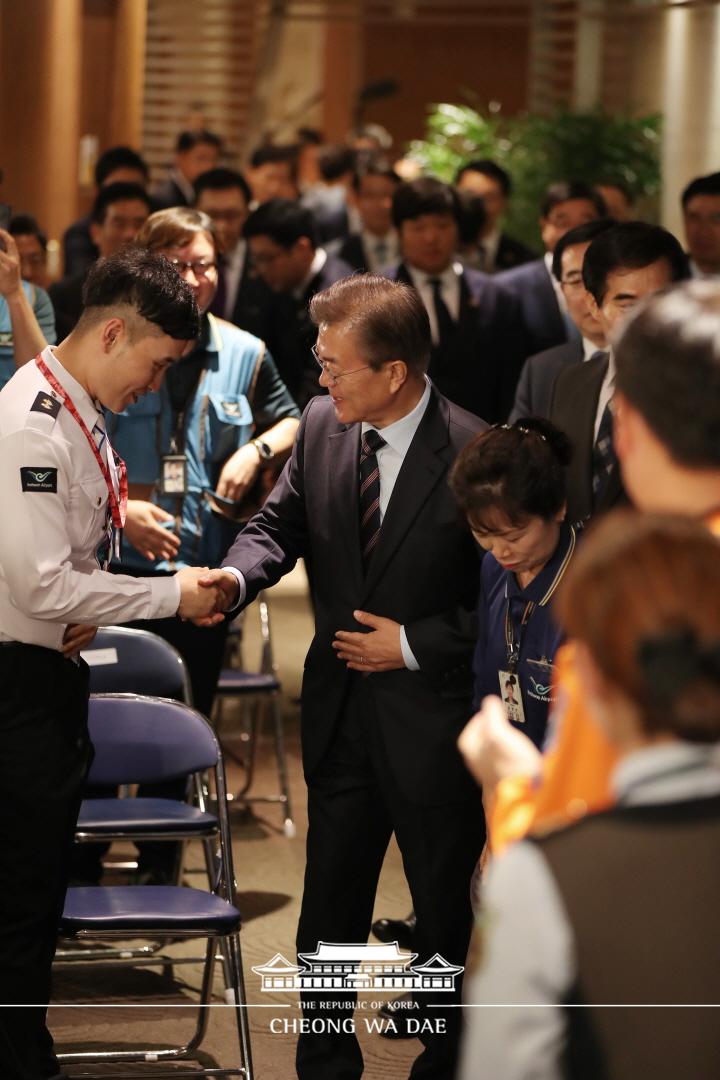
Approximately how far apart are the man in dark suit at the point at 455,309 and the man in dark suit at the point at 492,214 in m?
2.22

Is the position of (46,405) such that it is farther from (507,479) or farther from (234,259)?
(234,259)

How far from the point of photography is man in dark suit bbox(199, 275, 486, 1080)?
3.37 meters

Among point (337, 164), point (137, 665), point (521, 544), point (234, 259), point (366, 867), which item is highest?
point (337, 164)

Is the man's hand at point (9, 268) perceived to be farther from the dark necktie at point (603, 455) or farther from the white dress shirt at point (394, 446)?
the dark necktie at point (603, 455)

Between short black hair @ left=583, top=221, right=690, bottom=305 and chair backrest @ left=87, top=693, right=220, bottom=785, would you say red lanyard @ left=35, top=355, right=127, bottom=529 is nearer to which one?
chair backrest @ left=87, top=693, right=220, bottom=785

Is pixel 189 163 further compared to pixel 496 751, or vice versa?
pixel 189 163

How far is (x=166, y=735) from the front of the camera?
414 centimetres

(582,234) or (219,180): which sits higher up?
(219,180)

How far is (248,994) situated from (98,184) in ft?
17.1

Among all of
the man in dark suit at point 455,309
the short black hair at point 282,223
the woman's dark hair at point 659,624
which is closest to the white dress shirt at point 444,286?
the man in dark suit at point 455,309

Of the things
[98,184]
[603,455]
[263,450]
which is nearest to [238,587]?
[603,455]

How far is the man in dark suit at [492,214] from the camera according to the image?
8.71 metres

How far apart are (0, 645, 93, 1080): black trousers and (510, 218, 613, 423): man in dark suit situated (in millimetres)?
1780

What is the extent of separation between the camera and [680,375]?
69.5 inches
